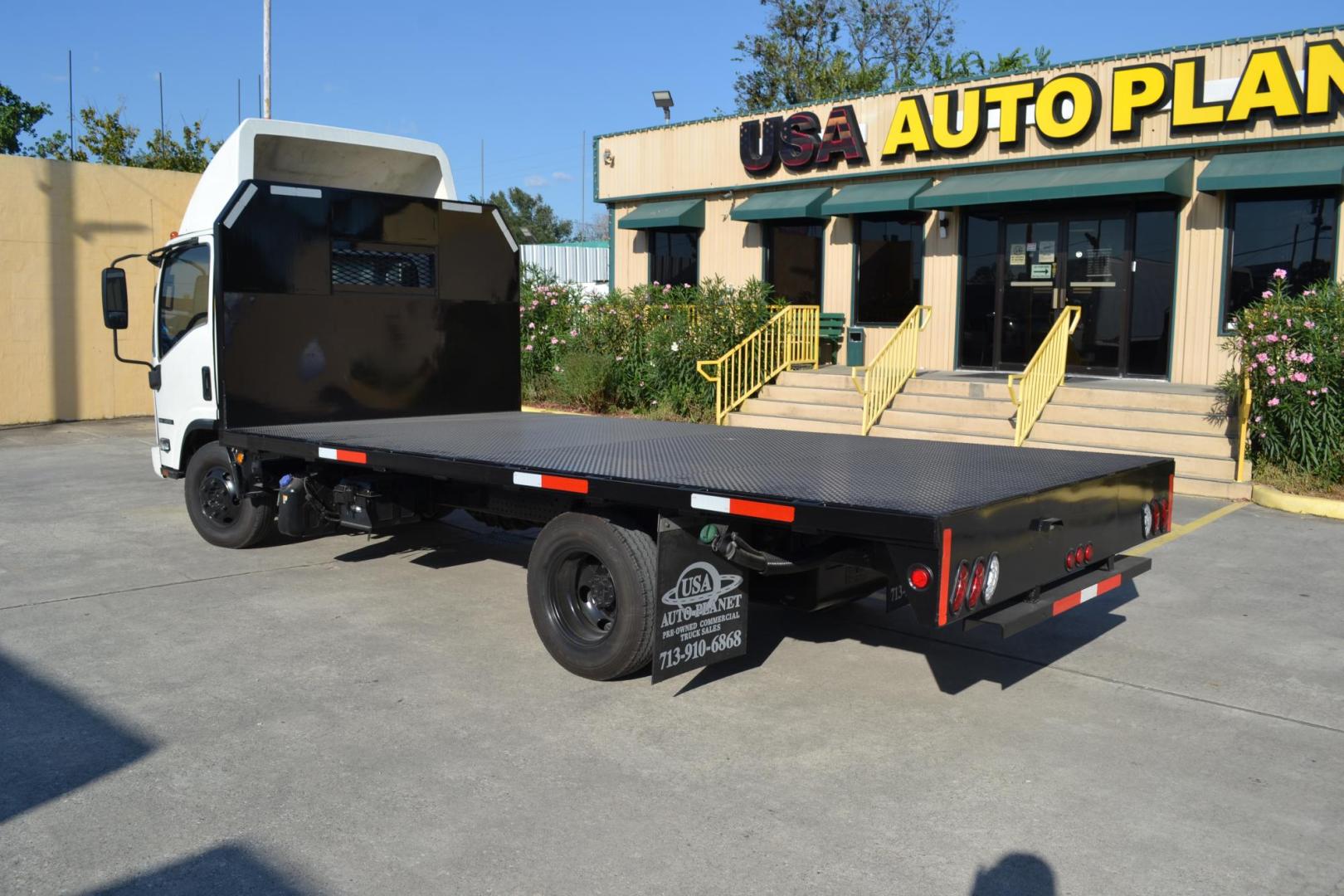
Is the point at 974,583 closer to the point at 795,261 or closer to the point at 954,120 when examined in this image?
the point at 954,120

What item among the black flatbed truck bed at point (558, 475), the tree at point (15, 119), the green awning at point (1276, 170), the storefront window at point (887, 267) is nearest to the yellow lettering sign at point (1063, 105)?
the green awning at point (1276, 170)

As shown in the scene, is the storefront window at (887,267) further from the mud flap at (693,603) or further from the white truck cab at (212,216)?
the mud flap at (693,603)

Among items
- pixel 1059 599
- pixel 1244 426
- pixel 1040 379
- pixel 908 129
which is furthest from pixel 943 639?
pixel 908 129

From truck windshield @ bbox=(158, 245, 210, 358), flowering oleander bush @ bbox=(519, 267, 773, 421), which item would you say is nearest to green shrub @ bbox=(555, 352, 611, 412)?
flowering oleander bush @ bbox=(519, 267, 773, 421)

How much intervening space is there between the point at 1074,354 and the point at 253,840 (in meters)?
14.3

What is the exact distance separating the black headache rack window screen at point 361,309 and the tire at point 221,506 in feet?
1.96

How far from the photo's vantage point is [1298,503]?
33.2 ft

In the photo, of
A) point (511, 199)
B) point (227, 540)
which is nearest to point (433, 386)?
point (227, 540)

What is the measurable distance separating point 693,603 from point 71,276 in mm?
17048

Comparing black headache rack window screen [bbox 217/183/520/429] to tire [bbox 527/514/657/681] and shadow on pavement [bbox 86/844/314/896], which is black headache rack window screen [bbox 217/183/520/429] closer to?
tire [bbox 527/514/657/681]

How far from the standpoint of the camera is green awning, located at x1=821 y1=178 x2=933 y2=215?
16641 millimetres

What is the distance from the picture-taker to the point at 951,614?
13.5 ft

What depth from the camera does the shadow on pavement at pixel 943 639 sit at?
5.74 m

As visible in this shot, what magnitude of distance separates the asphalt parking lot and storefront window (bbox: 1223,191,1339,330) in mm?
7680
